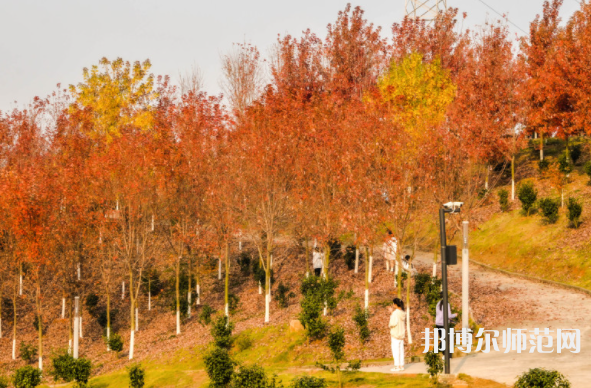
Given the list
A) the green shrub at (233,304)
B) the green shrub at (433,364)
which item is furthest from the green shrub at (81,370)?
the green shrub at (433,364)

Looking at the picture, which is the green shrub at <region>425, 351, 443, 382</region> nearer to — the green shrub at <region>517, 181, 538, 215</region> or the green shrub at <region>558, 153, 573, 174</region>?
the green shrub at <region>517, 181, 538, 215</region>

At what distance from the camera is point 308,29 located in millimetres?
46938

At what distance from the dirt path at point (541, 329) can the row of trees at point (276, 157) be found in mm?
5002

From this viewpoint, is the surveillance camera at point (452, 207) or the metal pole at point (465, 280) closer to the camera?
the metal pole at point (465, 280)

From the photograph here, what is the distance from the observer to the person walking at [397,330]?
15.7 metres

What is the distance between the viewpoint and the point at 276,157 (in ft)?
93.2

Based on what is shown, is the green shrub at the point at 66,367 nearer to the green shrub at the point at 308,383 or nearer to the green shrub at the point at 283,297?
the green shrub at the point at 283,297

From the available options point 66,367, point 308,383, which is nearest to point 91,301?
point 66,367

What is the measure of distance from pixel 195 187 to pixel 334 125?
29.8ft

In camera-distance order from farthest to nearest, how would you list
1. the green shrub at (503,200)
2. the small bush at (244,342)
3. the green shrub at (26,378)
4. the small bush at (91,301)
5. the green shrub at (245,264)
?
the green shrub at (245,264), the small bush at (91,301), the green shrub at (503,200), the small bush at (244,342), the green shrub at (26,378)

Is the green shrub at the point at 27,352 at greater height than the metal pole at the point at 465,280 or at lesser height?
lesser

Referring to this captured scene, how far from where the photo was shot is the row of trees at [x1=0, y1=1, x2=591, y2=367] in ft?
77.8

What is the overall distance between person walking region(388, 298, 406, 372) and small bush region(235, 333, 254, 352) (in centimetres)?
971

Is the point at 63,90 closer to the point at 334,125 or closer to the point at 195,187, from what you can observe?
the point at 195,187
